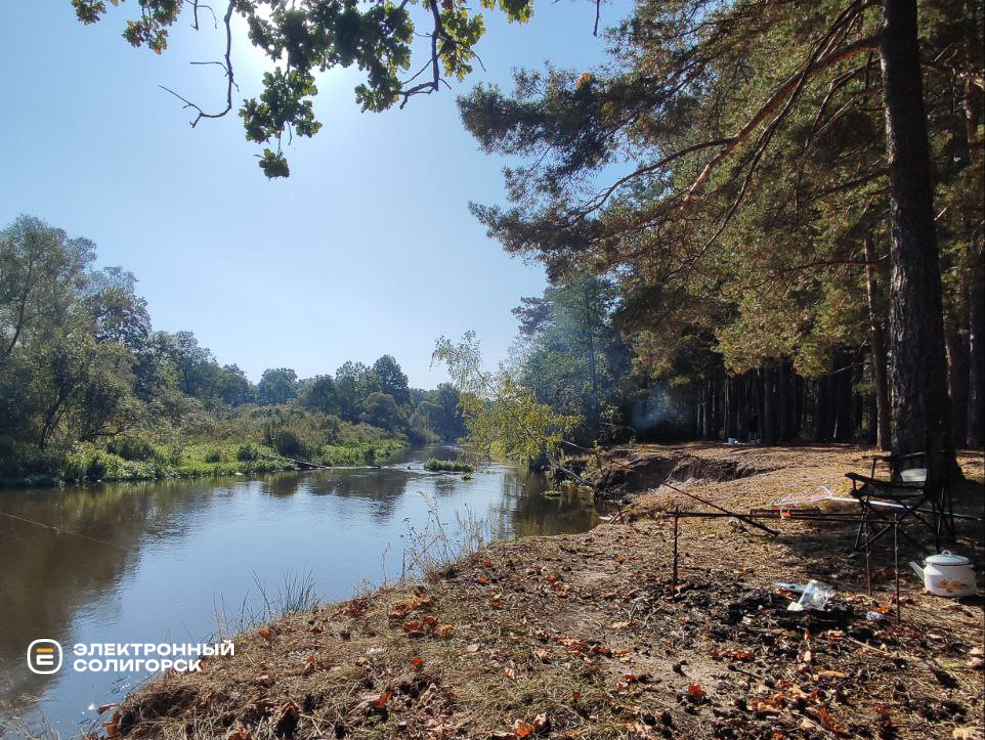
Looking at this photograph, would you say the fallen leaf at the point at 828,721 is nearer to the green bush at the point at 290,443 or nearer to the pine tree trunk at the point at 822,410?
the pine tree trunk at the point at 822,410

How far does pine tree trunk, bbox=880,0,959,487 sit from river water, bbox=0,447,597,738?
5.26m

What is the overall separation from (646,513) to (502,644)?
6029 millimetres

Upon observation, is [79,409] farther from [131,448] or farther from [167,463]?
[167,463]

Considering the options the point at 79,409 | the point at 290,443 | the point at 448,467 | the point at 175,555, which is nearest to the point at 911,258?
the point at 175,555

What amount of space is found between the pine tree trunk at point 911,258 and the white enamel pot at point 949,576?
89.6 inches

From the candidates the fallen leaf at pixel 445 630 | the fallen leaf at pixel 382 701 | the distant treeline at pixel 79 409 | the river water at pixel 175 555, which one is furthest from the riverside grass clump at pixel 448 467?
the fallen leaf at pixel 382 701

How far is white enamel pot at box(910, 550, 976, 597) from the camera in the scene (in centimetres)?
341

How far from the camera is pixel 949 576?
3.43 metres

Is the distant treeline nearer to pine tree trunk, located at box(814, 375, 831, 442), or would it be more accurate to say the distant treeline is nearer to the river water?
the river water

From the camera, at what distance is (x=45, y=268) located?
25547 mm

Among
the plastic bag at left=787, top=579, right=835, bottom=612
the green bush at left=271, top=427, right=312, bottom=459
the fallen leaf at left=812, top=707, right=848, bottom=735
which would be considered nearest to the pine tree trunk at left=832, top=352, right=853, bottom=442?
the plastic bag at left=787, top=579, right=835, bottom=612

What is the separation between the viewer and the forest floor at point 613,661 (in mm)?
2354

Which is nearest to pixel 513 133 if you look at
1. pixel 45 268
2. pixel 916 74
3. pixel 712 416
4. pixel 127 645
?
pixel 916 74

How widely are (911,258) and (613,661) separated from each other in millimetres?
5122
